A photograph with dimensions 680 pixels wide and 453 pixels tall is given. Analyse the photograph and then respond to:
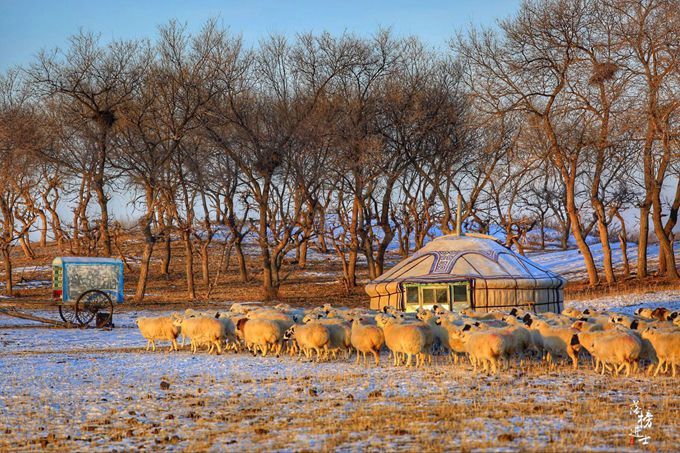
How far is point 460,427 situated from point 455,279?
53.5 feet

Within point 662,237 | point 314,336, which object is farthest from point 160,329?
point 662,237

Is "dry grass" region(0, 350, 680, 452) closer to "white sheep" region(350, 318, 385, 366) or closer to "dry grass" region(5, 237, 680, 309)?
"white sheep" region(350, 318, 385, 366)

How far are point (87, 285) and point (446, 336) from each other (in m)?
14.2

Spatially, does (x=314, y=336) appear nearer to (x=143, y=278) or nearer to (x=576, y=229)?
(x=143, y=278)

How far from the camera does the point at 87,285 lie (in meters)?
28.0

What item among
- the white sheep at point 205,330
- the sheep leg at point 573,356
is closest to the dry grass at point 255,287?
the white sheep at point 205,330

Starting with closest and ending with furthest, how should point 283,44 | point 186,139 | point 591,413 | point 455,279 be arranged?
point 591,413 → point 455,279 → point 283,44 → point 186,139

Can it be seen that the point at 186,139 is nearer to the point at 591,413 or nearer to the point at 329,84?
the point at 329,84

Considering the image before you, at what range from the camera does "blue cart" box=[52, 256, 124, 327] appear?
27.2 metres

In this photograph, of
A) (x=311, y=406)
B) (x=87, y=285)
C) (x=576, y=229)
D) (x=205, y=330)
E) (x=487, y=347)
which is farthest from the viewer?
(x=576, y=229)

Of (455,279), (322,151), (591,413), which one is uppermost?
(322,151)

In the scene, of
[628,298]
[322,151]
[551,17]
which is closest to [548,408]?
[628,298]

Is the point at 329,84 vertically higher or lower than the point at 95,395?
higher

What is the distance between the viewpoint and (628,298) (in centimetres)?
3238
